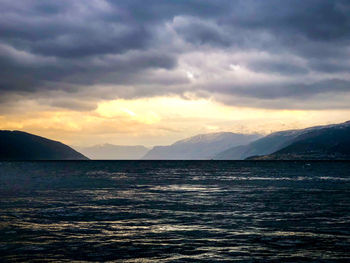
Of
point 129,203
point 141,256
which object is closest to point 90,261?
point 141,256

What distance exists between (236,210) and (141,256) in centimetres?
2354

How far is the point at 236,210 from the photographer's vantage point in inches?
1774

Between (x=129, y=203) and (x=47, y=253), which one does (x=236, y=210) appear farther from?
(x=47, y=253)

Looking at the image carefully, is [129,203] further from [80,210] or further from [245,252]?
[245,252]

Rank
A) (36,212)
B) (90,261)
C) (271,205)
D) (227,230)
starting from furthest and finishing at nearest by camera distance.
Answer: (271,205)
(36,212)
(227,230)
(90,261)

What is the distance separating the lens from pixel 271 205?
166 ft

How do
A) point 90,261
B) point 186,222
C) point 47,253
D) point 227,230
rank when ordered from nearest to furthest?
point 90,261
point 47,253
point 227,230
point 186,222

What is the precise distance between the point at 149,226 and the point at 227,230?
273 inches

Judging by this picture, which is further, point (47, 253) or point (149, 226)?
point (149, 226)

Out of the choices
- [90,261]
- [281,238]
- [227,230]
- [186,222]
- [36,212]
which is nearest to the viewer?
[90,261]

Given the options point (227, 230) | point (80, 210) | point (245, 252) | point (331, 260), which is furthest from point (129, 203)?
point (331, 260)

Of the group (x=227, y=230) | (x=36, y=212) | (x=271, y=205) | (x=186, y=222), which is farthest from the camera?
(x=271, y=205)

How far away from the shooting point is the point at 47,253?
24328 mm

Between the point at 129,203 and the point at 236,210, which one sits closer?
the point at 236,210
